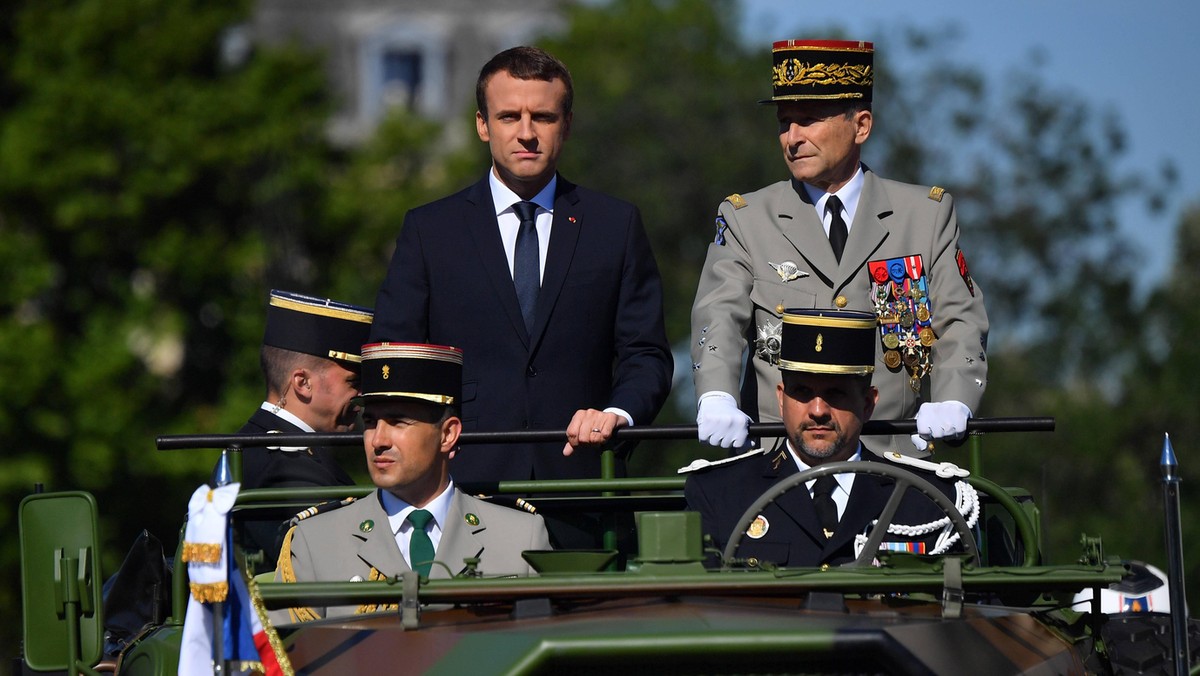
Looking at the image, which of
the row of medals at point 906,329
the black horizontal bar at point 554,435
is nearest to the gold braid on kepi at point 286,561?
the black horizontal bar at point 554,435

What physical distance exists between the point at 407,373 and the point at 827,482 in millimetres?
1247

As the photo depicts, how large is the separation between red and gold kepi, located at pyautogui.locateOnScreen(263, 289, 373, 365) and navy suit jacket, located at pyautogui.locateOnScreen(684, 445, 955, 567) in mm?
1780

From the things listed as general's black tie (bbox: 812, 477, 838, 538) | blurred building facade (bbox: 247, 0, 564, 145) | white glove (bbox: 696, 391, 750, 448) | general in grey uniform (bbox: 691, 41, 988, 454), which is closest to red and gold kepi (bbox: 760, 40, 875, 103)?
general in grey uniform (bbox: 691, 41, 988, 454)

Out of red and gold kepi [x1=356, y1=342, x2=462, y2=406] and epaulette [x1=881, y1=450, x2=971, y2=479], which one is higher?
red and gold kepi [x1=356, y1=342, x2=462, y2=406]

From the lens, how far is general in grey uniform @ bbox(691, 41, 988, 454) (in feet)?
23.6

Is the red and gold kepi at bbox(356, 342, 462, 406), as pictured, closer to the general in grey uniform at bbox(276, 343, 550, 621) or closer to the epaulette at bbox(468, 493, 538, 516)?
the general in grey uniform at bbox(276, 343, 550, 621)

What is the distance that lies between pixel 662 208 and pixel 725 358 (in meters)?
26.5

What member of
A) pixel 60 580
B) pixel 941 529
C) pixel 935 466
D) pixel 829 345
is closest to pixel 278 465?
pixel 60 580

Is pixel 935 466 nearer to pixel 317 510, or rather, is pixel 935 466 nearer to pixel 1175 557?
pixel 1175 557

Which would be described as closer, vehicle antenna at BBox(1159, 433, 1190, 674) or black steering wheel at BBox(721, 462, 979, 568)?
vehicle antenna at BBox(1159, 433, 1190, 674)

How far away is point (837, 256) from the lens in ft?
24.3

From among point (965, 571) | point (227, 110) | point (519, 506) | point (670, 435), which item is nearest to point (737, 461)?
point (670, 435)

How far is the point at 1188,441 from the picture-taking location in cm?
3033

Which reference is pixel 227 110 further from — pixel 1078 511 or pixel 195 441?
pixel 195 441
